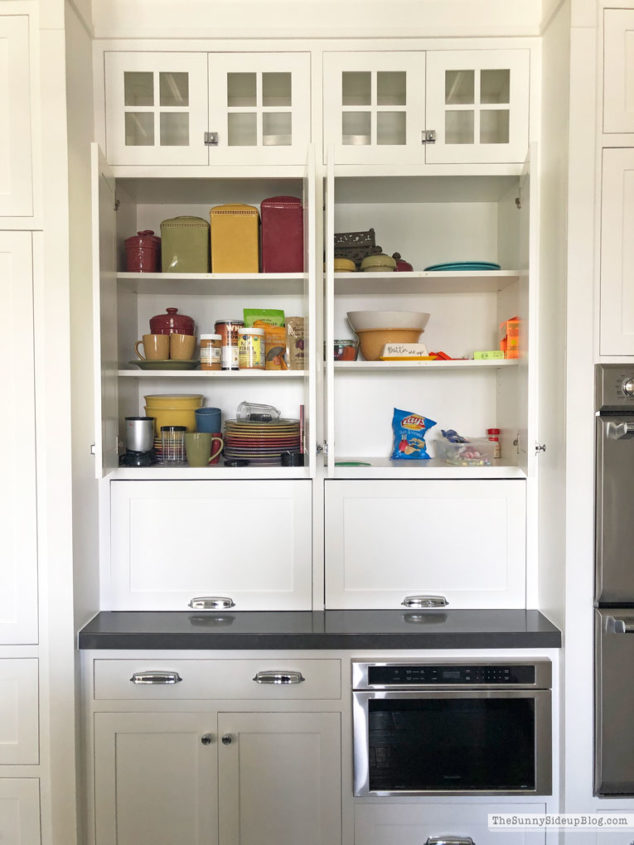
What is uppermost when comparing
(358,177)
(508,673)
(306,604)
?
(358,177)

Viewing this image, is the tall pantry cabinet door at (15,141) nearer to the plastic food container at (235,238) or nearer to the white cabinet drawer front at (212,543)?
the plastic food container at (235,238)

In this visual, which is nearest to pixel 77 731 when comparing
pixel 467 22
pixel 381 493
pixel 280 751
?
pixel 280 751

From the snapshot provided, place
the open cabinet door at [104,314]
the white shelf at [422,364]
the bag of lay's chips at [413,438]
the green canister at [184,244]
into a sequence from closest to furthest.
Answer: the open cabinet door at [104,314]
the white shelf at [422,364]
the green canister at [184,244]
the bag of lay's chips at [413,438]

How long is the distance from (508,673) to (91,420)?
1.45 metres

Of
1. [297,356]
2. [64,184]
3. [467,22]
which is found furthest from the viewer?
[297,356]

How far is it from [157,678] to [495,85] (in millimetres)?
2071

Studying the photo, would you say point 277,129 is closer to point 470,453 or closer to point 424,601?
point 470,453

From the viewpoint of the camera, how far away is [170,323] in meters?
2.06

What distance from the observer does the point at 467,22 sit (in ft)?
6.26

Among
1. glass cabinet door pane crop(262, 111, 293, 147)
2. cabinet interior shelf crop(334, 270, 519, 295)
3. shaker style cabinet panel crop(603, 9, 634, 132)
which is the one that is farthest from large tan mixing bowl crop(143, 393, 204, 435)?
shaker style cabinet panel crop(603, 9, 634, 132)

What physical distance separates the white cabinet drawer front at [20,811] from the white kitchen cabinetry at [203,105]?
188 centimetres

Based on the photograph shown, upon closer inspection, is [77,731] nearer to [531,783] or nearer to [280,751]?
[280,751]

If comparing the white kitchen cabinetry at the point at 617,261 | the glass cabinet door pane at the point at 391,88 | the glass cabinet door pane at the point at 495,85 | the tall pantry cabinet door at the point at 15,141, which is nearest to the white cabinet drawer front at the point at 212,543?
the tall pantry cabinet door at the point at 15,141

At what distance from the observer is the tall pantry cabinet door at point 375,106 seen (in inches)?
75.8
